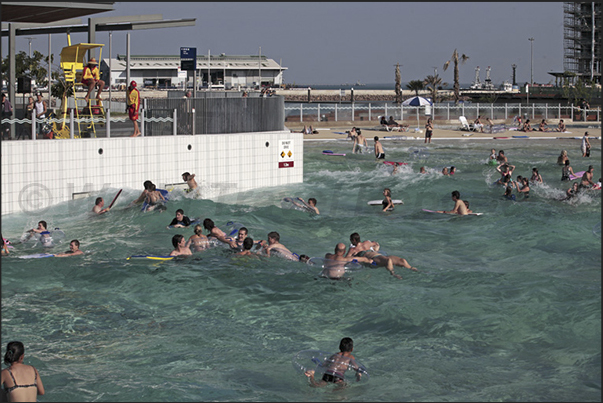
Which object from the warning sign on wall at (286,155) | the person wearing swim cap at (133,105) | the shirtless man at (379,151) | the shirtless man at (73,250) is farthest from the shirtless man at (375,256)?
the shirtless man at (379,151)

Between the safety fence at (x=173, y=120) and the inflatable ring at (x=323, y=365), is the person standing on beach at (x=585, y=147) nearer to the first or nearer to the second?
the safety fence at (x=173, y=120)

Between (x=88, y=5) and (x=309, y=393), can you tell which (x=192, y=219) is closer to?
(x=88, y=5)

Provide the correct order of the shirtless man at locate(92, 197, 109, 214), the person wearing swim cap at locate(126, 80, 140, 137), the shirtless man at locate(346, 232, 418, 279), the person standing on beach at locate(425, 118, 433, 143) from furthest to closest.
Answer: the person standing on beach at locate(425, 118, 433, 143)
the person wearing swim cap at locate(126, 80, 140, 137)
the shirtless man at locate(92, 197, 109, 214)
the shirtless man at locate(346, 232, 418, 279)

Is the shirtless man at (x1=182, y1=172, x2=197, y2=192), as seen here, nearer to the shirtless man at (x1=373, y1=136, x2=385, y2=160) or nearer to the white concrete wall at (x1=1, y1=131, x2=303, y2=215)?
the white concrete wall at (x1=1, y1=131, x2=303, y2=215)

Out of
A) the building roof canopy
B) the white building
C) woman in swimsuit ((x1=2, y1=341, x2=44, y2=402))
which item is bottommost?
woman in swimsuit ((x1=2, y1=341, x2=44, y2=402))

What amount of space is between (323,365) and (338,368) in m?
0.20

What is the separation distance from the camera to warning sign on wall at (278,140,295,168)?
2230 cm

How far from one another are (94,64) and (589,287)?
14.1 metres

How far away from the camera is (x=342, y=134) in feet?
130

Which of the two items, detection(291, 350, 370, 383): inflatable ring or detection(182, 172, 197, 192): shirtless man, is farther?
detection(182, 172, 197, 192): shirtless man

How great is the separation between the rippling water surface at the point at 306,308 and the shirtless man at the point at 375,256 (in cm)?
13

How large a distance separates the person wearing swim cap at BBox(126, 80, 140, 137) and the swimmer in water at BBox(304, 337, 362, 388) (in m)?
12.4

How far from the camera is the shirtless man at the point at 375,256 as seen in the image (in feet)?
43.6

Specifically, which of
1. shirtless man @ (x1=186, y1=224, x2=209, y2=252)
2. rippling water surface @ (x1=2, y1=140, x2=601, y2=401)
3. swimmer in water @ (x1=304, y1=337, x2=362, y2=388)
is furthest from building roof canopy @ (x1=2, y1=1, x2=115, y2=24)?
swimmer in water @ (x1=304, y1=337, x2=362, y2=388)
